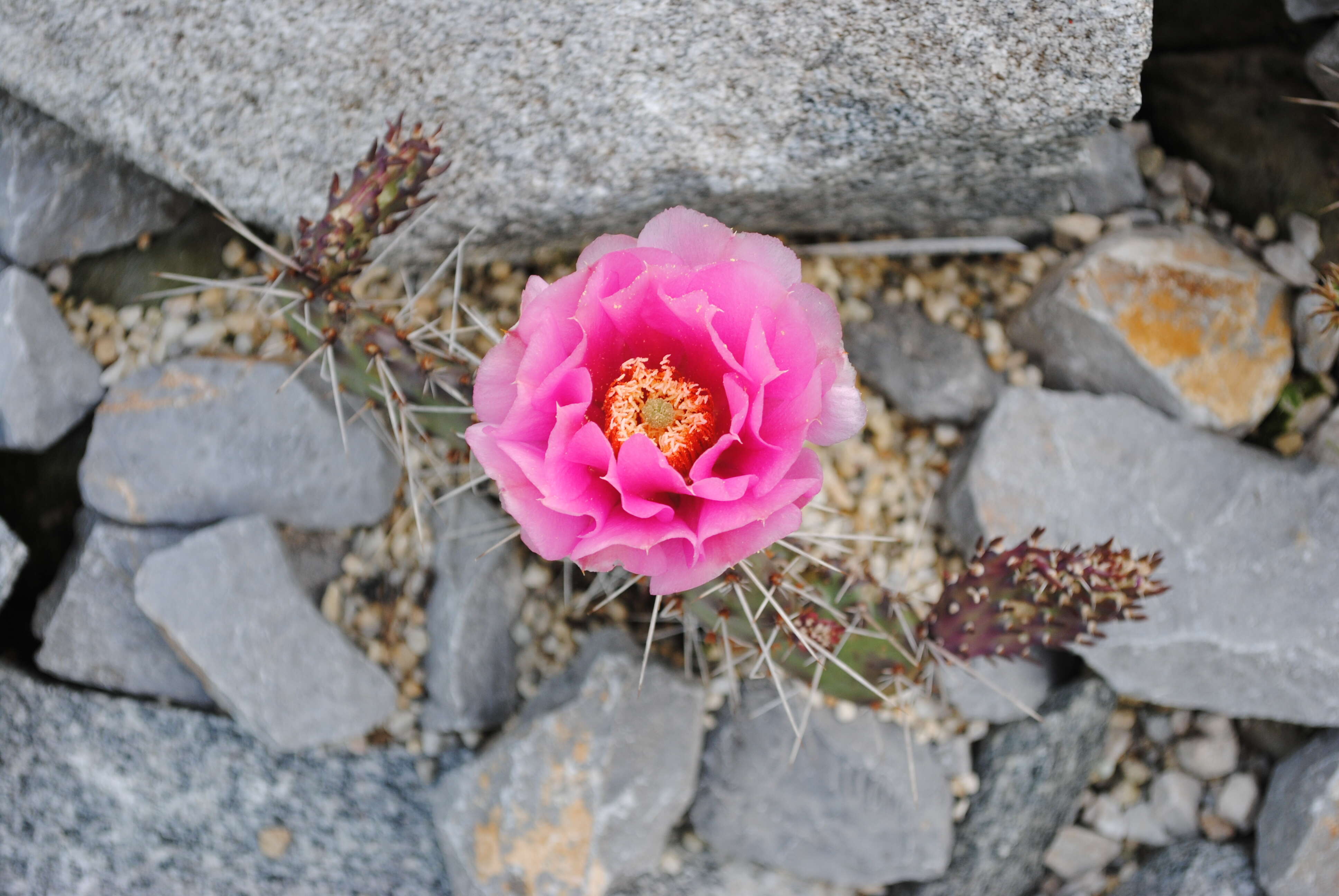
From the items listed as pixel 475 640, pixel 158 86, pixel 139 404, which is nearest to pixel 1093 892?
pixel 475 640

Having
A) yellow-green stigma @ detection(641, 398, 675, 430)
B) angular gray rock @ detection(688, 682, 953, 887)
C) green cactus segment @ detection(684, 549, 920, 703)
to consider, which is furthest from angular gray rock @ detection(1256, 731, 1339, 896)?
yellow-green stigma @ detection(641, 398, 675, 430)

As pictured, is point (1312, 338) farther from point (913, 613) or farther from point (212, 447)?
point (212, 447)

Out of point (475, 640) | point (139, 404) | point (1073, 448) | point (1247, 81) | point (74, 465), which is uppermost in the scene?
point (1247, 81)

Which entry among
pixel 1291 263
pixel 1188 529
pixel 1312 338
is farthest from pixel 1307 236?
pixel 1188 529

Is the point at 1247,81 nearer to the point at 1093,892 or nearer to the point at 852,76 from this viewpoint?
the point at 852,76

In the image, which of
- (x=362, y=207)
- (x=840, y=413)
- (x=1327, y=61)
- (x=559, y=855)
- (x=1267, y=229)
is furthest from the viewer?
(x=1267, y=229)

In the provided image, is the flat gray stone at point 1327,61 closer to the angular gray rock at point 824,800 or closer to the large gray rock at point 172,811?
the angular gray rock at point 824,800
